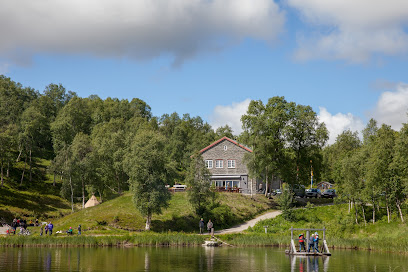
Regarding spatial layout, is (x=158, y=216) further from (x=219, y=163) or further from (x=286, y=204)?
(x=219, y=163)

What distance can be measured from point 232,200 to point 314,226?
54.2 ft

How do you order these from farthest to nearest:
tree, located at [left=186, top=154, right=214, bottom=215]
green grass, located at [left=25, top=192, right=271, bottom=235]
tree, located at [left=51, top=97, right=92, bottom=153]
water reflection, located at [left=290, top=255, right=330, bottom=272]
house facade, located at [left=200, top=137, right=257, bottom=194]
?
tree, located at [left=51, top=97, right=92, bottom=153], house facade, located at [left=200, top=137, right=257, bottom=194], tree, located at [left=186, top=154, right=214, bottom=215], green grass, located at [left=25, top=192, right=271, bottom=235], water reflection, located at [left=290, top=255, right=330, bottom=272]

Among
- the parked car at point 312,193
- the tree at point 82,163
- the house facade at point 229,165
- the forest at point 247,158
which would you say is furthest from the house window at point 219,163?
the tree at point 82,163

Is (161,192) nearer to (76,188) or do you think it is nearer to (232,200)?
(232,200)

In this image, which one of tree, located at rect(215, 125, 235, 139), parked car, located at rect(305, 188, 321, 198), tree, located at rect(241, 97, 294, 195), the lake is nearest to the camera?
the lake

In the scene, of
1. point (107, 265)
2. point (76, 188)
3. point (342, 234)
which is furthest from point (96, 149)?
point (107, 265)

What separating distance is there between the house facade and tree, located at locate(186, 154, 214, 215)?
19.8 meters

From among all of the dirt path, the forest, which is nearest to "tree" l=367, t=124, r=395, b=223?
the forest

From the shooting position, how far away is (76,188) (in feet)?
296

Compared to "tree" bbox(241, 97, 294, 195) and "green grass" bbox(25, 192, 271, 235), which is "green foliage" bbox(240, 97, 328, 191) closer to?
"tree" bbox(241, 97, 294, 195)

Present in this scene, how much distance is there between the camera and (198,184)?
6431cm

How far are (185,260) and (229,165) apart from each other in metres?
49.9

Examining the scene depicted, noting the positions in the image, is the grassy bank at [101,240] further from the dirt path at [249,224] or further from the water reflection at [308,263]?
the water reflection at [308,263]

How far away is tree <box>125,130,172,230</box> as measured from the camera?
198ft
